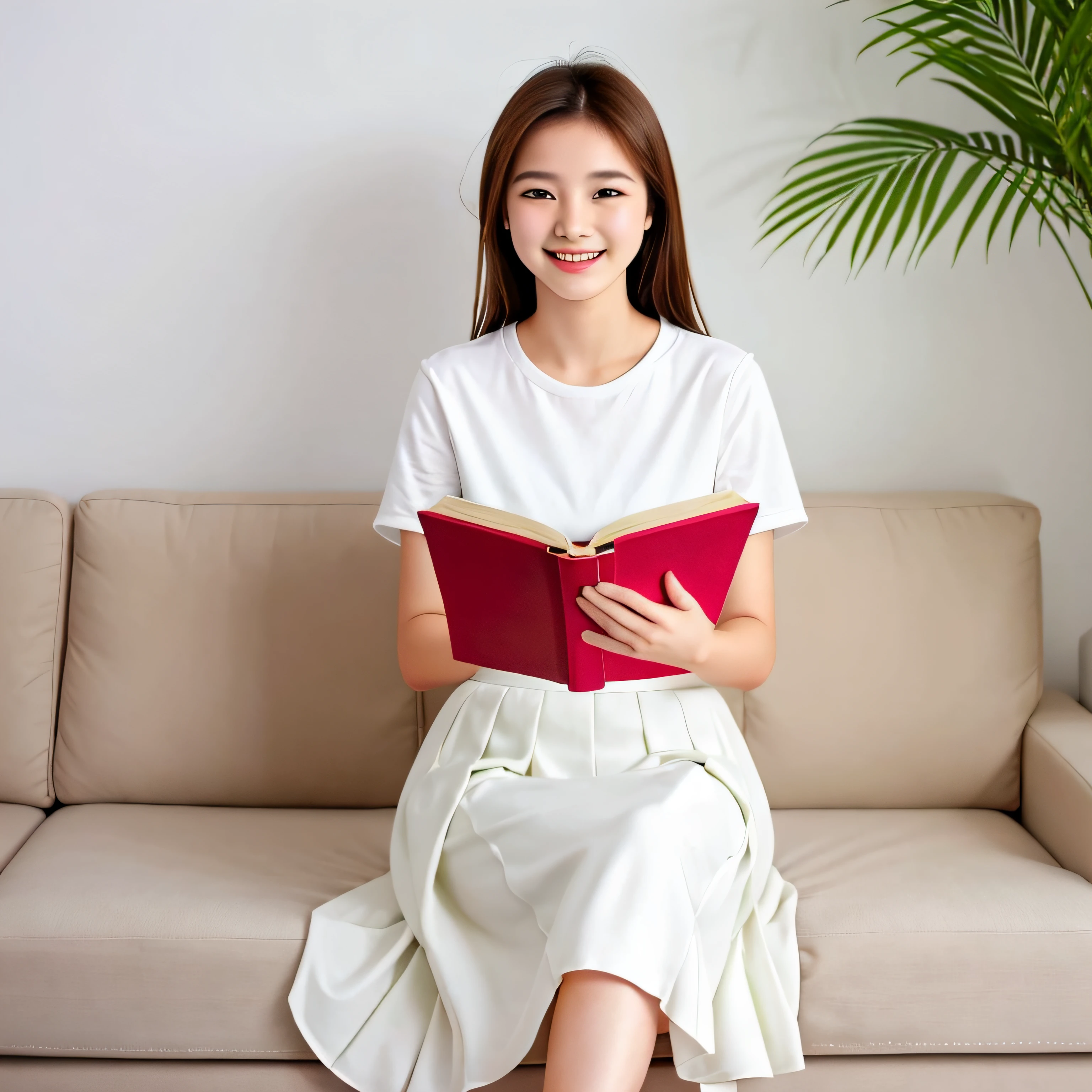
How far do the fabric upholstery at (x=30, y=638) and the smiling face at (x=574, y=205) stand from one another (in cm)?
103

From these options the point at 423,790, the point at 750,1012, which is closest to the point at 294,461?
the point at 423,790

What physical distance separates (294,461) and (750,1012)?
133 centimetres

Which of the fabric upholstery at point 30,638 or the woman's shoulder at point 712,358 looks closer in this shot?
the woman's shoulder at point 712,358

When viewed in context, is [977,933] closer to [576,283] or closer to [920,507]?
[920,507]

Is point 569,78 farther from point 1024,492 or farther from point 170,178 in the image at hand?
point 1024,492

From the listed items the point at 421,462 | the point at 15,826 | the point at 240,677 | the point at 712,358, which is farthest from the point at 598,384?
the point at 15,826

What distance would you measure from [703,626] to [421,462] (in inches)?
21.3

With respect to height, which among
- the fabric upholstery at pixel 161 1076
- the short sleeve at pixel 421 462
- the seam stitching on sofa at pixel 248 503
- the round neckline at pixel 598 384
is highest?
the round neckline at pixel 598 384

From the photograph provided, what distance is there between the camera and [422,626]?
152 centimetres

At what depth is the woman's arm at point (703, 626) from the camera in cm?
118

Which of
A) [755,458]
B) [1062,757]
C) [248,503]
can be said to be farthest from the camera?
[248,503]

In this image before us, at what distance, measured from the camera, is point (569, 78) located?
148cm

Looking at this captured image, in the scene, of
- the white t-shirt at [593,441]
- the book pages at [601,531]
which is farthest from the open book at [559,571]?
the white t-shirt at [593,441]

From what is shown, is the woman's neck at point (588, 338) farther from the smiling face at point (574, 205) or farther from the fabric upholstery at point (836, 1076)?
the fabric upholstery at point (836, 1076)
